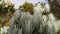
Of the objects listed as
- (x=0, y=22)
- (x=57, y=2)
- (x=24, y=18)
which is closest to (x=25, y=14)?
(x=24, y=18)

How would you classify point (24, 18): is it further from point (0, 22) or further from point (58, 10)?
point (58, 10)

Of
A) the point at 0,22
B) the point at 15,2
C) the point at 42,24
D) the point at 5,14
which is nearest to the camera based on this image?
the point at 42,24

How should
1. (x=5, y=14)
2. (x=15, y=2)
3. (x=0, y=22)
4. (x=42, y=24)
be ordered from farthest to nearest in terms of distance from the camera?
(x=15, y=2)
(x=5, y=14)
(x=0, y=22)
(x=42, y=24)

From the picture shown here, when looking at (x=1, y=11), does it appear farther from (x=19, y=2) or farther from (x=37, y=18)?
(x=37, y=18)

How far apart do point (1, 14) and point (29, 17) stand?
285 centimetres

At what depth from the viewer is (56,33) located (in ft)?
7.16

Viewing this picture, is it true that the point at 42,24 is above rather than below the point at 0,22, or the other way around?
above

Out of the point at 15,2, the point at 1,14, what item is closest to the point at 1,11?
the point at 1,14

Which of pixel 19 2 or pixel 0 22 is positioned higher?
pixel 19 2

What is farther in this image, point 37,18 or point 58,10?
point 58,10

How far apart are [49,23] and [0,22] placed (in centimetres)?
223

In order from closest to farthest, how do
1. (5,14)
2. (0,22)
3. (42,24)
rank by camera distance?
(42,24) → (0,22) → (5,14)

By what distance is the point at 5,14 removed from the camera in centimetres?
475

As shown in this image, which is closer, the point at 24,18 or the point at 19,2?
the point at 24,18
